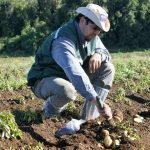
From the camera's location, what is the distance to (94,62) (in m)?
5.67

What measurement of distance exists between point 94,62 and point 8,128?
1.31 meters

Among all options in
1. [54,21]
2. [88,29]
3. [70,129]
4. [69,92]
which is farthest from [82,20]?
[54,21]

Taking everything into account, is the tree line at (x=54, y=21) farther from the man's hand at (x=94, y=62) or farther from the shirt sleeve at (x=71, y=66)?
the shirt sleeve at (x=71, y=66)

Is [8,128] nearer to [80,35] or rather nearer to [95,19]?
[80,35]

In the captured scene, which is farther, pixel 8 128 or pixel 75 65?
pixel 75 65

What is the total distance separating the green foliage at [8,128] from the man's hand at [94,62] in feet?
3.76

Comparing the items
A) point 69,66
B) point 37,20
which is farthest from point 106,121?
point 37,20

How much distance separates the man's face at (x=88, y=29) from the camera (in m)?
5.23

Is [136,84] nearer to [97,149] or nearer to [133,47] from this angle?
[97,149]

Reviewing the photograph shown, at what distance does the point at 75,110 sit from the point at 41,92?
1.95 feet

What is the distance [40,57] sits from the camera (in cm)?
573

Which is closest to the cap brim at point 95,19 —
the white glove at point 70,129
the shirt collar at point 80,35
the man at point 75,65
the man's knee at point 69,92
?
the man at point 75,65

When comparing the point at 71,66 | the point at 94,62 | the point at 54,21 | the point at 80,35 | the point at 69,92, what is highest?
the point at 80,35

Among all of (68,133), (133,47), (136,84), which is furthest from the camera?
(133,47)
